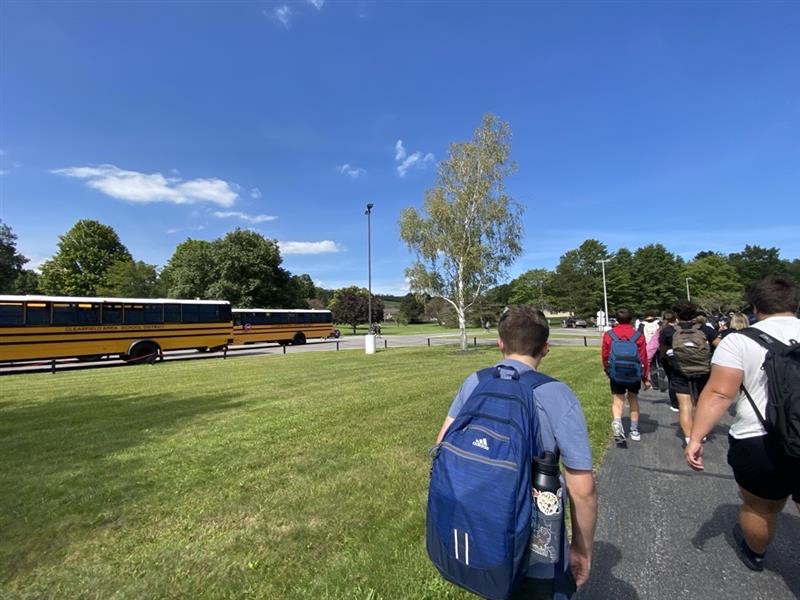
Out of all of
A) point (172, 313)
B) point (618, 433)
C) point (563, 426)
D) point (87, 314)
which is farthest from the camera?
point (172, 313)

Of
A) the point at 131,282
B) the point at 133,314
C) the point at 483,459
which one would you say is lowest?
the point at 483,459

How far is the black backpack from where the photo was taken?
231 centimetres

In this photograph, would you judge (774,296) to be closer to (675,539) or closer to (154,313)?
(675,539)

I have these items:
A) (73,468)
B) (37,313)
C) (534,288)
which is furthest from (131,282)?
(534,288)

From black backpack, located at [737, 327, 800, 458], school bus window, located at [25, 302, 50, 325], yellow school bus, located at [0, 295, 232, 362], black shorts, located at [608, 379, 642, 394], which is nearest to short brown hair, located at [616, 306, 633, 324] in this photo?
black shorts, located at [608, 379, 642, 394]

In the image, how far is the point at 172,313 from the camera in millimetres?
→ 23609

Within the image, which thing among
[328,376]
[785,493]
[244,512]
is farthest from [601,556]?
[328,376]

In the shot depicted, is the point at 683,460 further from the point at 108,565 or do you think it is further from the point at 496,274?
the point at 496,274

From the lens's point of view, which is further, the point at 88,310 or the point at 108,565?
the point at 88,310

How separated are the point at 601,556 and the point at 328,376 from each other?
1116 centimetres

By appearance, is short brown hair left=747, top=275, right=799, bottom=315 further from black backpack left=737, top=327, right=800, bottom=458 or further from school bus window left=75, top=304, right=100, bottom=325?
school bus window left=75, top=304, right=100, bottom=325

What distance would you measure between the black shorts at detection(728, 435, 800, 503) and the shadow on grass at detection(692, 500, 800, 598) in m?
0.72

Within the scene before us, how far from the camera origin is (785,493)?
273cm

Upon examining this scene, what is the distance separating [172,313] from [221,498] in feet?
71.9
